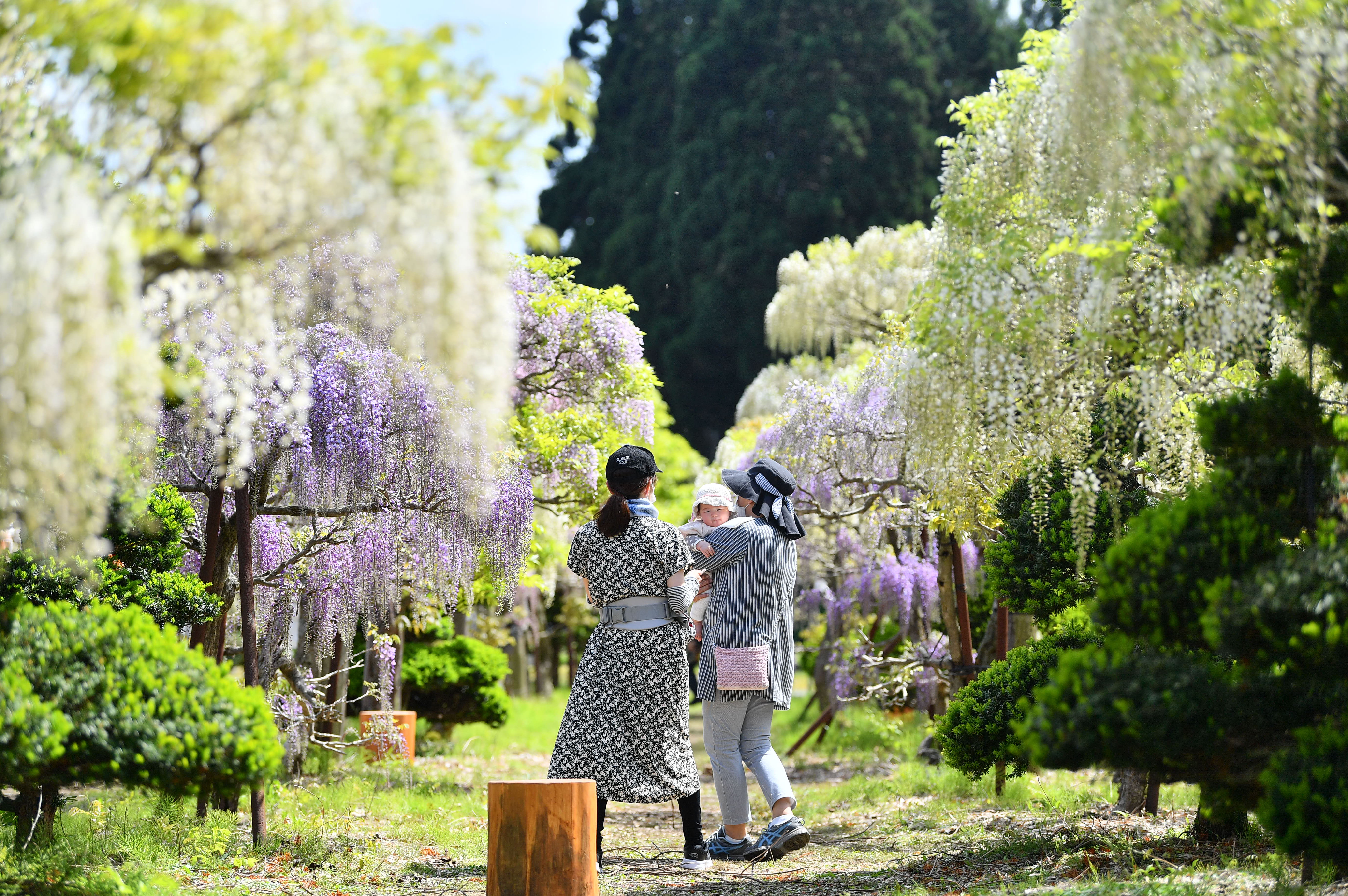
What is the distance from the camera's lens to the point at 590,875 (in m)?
3.78

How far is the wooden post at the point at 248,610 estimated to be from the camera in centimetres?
467

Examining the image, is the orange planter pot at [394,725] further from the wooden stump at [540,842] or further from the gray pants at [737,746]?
the wooden stump at [540,842]

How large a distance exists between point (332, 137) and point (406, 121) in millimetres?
160

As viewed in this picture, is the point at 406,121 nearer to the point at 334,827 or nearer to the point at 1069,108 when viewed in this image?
the point at 1069,108

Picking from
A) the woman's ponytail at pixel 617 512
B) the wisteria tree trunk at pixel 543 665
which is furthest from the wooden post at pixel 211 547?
the wisteria tree trunk at pixel 543 665

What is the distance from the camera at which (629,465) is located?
469 cm

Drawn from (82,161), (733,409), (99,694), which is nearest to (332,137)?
(82,161)

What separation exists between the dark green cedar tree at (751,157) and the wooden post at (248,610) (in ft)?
52.5

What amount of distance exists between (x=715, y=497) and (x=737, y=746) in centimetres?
112

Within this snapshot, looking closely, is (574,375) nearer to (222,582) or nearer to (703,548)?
(222,582)

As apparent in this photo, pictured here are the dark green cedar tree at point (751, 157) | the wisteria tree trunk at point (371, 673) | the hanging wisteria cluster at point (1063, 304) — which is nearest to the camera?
the hanging wisteria cluster at point (1063, 304)

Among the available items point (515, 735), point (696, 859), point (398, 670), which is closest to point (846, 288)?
point (515, 735)

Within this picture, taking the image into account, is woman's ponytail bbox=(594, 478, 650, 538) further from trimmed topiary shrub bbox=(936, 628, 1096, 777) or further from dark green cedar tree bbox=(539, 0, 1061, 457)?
dark green cedar tree bbox=(539, 0, 1061, 457)

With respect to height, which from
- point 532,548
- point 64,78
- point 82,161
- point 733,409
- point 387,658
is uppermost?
point 733,409
